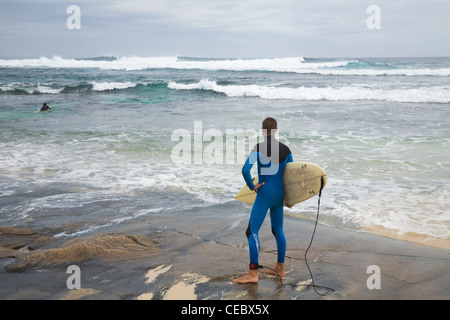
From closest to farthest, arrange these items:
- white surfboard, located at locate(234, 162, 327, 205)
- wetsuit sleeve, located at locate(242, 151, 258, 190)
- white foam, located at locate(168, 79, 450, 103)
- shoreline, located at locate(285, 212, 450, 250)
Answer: wetsuit sleeve, located at locate(242, 151, 258, 190), white surfboard, located at locate(234, 162, 327, 205), shoreline, located at locate(285, 212, 450, 250), white foam, located at locate(168, 79, 450, 103)

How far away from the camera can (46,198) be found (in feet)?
23.5

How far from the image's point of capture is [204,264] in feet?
15.0

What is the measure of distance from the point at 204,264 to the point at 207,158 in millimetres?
6492

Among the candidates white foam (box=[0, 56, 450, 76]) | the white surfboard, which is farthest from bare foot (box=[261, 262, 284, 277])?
white foam (box=[0, 56, 450, 76])

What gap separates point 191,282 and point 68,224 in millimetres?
2762

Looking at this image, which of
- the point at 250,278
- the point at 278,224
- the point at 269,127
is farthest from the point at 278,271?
the point at 269,127

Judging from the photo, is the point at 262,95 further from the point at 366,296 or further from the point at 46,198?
the point at 366,296

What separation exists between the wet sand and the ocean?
61cm

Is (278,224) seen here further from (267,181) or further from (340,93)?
(340,93)

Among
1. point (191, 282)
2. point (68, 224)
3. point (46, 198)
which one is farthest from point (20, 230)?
point (191, 282)

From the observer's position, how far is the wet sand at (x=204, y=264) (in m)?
3.89

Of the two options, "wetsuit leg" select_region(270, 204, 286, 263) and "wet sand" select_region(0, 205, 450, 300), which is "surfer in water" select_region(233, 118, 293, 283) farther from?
"wet sand" select_region(0, 205, 450, 300)

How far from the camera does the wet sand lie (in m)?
3.89

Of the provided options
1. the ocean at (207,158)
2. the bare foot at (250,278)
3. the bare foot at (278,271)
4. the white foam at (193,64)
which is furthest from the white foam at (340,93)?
the white foam at (193,64)
